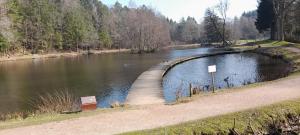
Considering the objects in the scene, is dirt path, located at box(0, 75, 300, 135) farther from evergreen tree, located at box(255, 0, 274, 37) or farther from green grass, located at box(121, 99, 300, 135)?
evergreen tree, located at box(255, 0, 274, 37)

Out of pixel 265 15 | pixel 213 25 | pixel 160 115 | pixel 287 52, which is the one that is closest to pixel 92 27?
pixel 213 25

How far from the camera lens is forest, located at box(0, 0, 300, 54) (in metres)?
79.3

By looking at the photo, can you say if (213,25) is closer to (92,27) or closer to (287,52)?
(92,27)

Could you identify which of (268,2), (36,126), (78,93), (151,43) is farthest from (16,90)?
(151,43)

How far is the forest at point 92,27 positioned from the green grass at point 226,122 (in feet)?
189

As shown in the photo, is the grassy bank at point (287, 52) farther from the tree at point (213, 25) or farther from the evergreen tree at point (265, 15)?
the tree at point (213, 25)

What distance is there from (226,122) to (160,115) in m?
2.63

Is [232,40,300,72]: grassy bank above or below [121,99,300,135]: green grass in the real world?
above

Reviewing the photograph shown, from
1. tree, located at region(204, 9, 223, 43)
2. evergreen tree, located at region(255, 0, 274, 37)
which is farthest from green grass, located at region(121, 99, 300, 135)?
tree, located at region(204, 9, 223, 43)

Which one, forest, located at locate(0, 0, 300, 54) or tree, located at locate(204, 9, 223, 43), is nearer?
forest, located at locate(0, 0, 300, 54)

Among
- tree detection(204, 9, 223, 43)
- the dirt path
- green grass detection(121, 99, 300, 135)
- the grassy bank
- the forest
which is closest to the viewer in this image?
Answer: green grass detection(121, 99, 300, 135)

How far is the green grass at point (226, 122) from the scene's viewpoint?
12.2 m

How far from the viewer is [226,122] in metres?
13.0

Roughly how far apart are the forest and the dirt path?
5455cm
